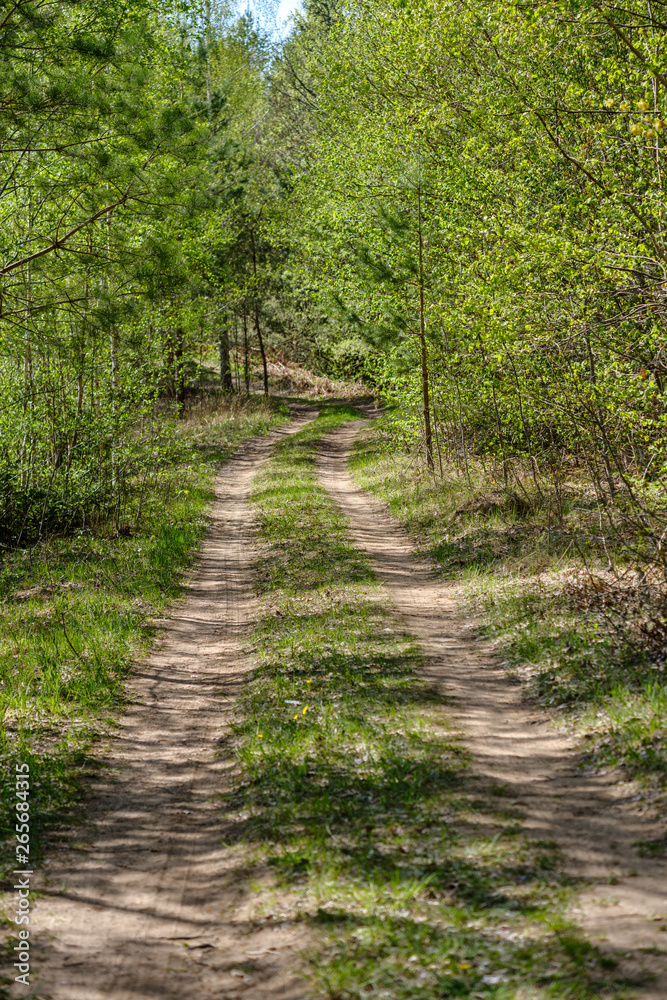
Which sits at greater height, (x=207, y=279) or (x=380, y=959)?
(x=207, y=279)

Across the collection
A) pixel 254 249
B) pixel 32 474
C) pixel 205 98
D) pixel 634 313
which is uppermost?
pixel 205 98

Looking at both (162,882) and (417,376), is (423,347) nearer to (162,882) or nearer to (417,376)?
(417,376)

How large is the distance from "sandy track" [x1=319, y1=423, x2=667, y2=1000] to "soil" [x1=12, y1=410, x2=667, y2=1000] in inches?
0.4

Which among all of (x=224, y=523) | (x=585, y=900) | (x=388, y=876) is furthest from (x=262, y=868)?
(x=224, y=523)

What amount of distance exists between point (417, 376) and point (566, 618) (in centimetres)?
813

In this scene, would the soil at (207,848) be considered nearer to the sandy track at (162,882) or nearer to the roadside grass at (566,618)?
the sandy track at (162,882)

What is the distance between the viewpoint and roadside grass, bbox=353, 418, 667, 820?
570cm

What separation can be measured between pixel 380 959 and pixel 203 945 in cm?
96

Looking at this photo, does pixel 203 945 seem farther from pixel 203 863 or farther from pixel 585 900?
pixel 585 900

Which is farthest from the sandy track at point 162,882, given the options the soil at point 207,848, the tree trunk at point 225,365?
the tree trunk at point 225,365

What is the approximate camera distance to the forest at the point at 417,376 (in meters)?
6.70

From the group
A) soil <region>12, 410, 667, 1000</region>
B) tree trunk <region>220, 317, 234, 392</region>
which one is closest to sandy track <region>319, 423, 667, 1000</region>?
soil <region>12, 410, 667, 1000</region>

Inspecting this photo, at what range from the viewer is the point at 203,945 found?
4156 millimetres

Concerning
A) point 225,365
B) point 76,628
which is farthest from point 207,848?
point 225,365
